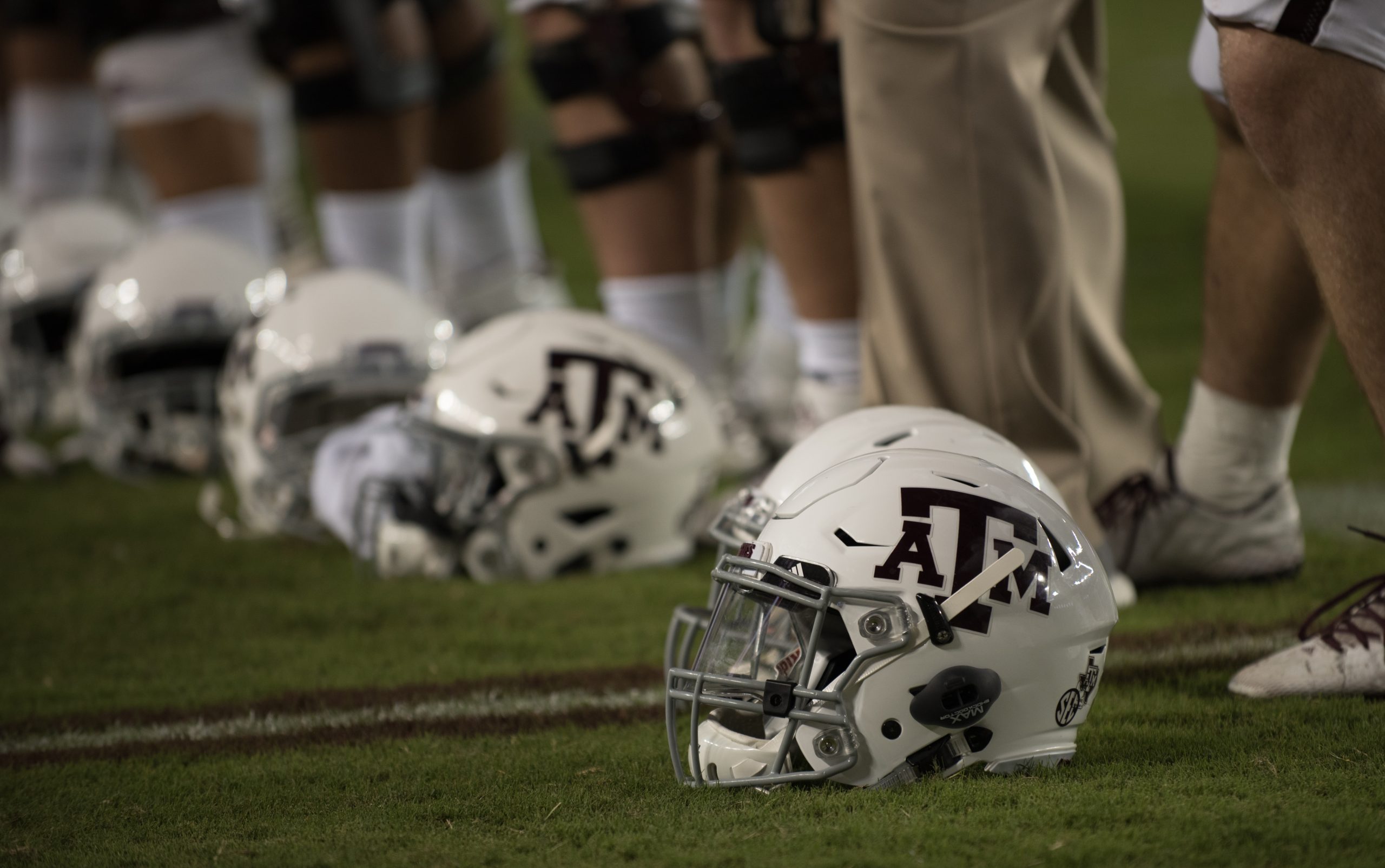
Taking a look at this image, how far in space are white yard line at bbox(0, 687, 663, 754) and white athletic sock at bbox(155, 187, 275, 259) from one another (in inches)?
90.7

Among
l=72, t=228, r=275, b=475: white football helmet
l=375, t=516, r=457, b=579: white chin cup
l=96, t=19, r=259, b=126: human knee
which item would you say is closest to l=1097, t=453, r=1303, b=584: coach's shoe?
l=375, t=516, r=457, b=579: white chin cup

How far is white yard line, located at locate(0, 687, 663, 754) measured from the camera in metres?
1.89

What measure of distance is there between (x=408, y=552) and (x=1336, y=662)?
1677mm

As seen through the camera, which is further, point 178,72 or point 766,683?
point 178,72

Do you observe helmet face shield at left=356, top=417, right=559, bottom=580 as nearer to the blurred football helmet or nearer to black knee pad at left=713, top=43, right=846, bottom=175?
black knee pad at left=713, top=43, right=846, bottom=175

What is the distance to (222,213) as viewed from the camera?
4.07m

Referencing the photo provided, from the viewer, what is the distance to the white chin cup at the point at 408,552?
2.77 meters

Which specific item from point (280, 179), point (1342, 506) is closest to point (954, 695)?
point (1342, 506)

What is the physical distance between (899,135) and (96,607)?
5.43 ft

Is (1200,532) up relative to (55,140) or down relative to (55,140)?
up

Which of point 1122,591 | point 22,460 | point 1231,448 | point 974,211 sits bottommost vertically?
point 22,460

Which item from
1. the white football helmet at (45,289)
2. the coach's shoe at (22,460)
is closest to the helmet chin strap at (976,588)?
the coach's shoe at (22,460)

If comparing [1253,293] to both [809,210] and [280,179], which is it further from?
[280,179]

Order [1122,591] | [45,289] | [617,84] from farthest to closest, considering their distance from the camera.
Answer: [45,289]
[617,84]
[1122,591]
